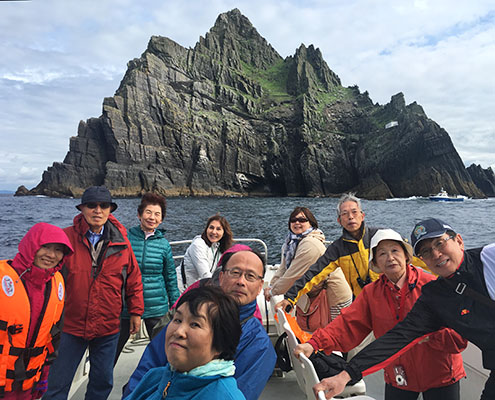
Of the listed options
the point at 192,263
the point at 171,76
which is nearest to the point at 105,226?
the point at 192,263

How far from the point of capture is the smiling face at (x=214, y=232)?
126 inches

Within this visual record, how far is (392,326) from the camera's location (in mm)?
→ 1762

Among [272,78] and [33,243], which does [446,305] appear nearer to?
[33,243]

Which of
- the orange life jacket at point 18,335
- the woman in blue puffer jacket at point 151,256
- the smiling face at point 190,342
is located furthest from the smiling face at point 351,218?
the orange life jacket at point 18,335

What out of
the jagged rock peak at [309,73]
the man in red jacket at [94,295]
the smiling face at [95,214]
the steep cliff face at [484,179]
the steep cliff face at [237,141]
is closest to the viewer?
the man in red jacket at [94,295]

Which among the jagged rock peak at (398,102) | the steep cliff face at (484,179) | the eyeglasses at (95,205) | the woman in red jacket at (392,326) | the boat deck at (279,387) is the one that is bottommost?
the boat deck at (279,387)

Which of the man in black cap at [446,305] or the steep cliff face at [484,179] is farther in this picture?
the steep cliff face at [484,179]

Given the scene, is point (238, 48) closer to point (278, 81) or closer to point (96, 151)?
point (278, 81)

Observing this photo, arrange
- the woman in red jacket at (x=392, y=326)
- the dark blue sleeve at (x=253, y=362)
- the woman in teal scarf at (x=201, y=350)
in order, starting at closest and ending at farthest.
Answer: the woman in teal scarf at (x=201, y=350) < the dark blue sleeve at (x=253, y=362) < the woman in red jacket at (x=392, y=326)

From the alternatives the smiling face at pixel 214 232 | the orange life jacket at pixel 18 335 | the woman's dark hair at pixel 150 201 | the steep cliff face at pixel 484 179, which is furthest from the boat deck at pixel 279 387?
the steep cliff face at pixel 484 179

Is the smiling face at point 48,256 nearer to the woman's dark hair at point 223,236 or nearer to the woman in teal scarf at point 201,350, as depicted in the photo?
the woman in teal scarf at point 201,350

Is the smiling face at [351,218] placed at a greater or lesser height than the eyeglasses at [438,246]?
greater

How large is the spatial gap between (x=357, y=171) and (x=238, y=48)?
2557 inches

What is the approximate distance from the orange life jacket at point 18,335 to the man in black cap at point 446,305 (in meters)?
1.67
